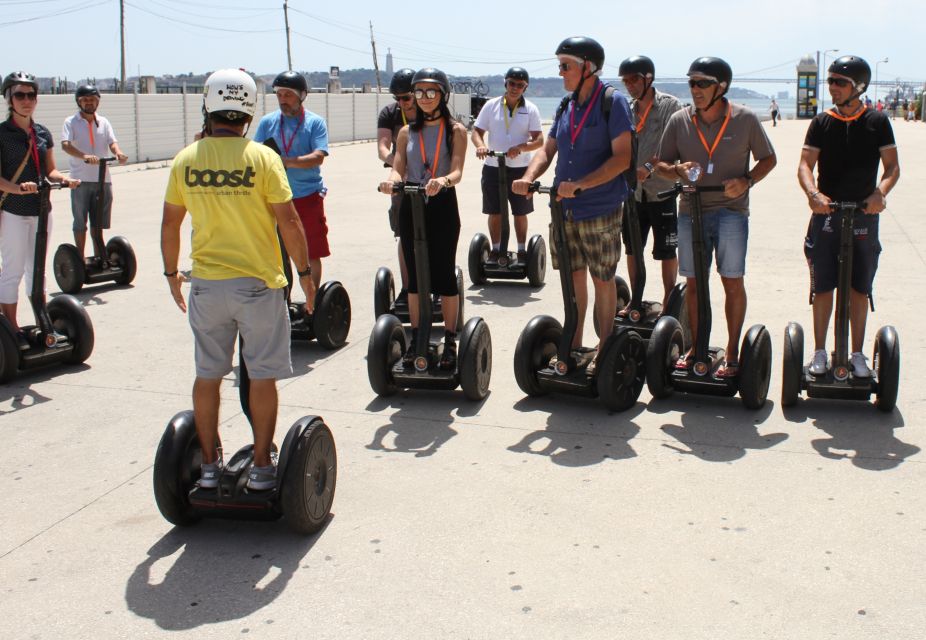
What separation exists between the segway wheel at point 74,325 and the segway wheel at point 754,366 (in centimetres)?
433

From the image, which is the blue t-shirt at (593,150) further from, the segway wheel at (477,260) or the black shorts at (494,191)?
the segway wheel at (477,260)

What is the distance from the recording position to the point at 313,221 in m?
7.66

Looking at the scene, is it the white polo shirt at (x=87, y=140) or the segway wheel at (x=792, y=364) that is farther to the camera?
the white polo shirt at (x=87, y=140)

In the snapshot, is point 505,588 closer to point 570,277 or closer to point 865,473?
point 865,473

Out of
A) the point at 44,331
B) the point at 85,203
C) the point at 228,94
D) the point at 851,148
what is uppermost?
the point at 228,94

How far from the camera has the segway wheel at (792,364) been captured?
5695 mm

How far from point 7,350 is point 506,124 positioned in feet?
15.8

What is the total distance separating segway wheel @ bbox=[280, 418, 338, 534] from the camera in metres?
4.13

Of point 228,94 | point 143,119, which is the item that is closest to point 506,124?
point 228,94

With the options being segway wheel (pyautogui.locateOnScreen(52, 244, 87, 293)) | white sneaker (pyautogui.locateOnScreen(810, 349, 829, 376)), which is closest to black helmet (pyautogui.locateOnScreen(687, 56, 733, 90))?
white sneaker (pyautogui.locateOnScreen(810, 349, 829, 376))

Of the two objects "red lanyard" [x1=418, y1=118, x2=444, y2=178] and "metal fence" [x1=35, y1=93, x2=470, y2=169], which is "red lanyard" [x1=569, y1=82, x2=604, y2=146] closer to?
"red lanyard" [x1=418, y1=118, x2=444, y2=178]

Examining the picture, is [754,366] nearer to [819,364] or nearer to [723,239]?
[819,364]

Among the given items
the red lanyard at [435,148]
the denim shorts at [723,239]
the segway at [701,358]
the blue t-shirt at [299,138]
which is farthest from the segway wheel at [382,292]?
the denim shorts at [723,239]

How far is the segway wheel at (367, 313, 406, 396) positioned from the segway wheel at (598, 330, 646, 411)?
127 centimetres
